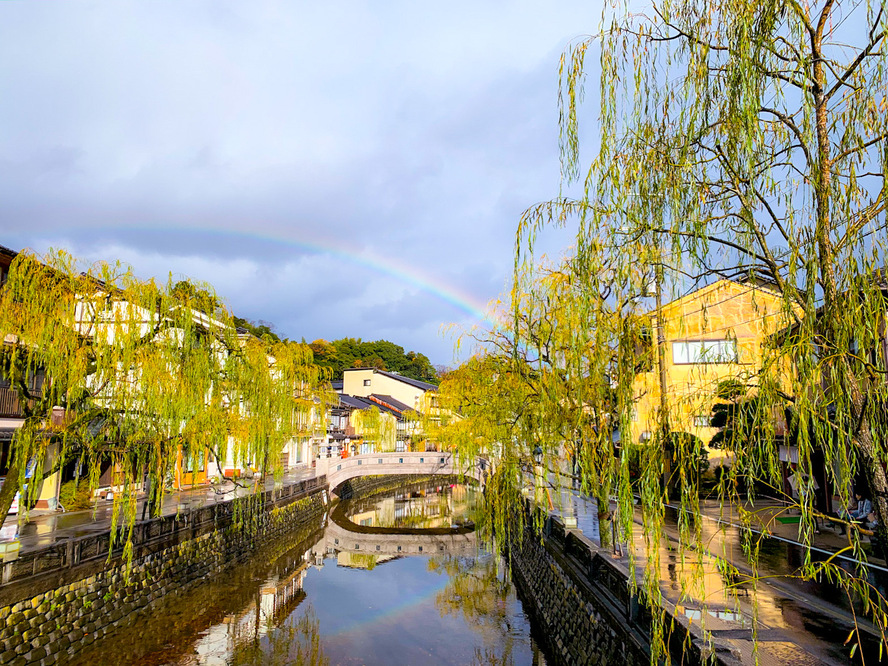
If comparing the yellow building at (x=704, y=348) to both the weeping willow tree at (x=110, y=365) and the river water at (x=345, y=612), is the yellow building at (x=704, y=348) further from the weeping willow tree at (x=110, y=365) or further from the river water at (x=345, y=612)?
the weeping willow tree at (x=110, y=365)

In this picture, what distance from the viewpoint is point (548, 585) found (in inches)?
583

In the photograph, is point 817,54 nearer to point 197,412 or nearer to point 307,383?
point 197,412

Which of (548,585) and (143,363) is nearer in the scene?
(143,363)

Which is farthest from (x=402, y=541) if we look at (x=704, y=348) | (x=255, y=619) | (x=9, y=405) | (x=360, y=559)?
(x=704, y=348)

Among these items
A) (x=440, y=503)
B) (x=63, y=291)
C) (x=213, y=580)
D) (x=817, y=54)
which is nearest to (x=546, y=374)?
(x=817, y=54)

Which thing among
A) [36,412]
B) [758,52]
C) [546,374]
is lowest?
[36,412]

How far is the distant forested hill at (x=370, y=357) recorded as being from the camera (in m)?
74.3

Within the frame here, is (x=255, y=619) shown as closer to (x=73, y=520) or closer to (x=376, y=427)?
(x=73, y=520)

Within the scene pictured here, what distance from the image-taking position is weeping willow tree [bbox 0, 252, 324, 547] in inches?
429

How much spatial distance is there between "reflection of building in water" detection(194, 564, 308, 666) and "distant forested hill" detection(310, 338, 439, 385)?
2076 inches

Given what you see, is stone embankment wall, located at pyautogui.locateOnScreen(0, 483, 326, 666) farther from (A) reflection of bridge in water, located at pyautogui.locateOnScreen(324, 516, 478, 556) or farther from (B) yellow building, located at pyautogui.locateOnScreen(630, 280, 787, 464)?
(B) yellow building, located at pyautogui.locateOnScreen(630, 280, 787, 464)

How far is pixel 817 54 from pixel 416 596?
56.1 ft

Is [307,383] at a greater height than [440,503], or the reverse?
[307,383]

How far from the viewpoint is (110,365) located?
38.3 ft
